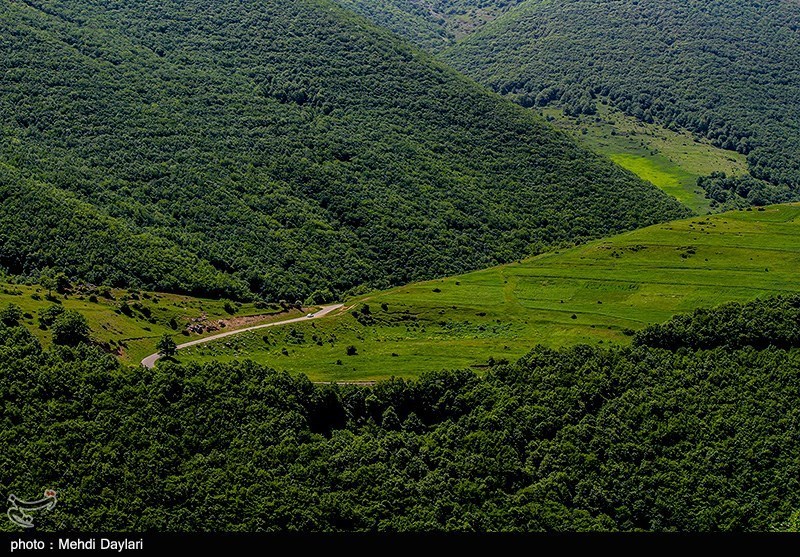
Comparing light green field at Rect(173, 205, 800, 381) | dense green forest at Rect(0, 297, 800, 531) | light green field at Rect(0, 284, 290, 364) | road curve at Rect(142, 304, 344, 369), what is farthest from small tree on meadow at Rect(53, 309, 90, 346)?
light green field at Rect(173, 205, 800, 381)

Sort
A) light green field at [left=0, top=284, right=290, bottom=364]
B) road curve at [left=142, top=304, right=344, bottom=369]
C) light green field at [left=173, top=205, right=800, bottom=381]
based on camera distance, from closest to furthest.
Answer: road curve at [left=142, top=304, right=344, bottom=369] < light green field at [left=0, top=284, right=290, bottom=364] < light green field at [left=173, top=205, right=800, bottom=381]

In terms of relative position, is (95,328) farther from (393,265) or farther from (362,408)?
(393,265)

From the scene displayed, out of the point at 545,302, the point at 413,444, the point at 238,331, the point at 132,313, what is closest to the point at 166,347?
the point at 132,313

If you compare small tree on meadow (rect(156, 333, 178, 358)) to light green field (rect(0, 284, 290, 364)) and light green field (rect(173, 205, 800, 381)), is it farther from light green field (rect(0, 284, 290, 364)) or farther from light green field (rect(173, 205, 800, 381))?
light green field (rect(173, 205, 800, 381))

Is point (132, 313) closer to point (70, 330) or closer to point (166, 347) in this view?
point (166, 347)

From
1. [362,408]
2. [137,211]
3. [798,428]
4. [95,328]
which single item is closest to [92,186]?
[137,211]

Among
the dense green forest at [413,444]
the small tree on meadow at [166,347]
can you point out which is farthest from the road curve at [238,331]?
the dense green forest at [413,444]
